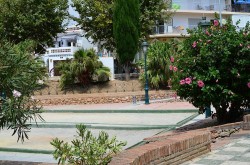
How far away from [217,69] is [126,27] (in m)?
21.4

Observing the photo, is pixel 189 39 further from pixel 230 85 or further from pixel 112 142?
pixel 112 142

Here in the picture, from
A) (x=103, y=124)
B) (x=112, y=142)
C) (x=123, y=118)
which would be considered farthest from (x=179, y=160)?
(x=123, y=118)

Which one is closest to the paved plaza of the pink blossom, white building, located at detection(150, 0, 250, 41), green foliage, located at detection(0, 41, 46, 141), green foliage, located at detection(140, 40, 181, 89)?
green foliage, located at detection(0, 41, 46, 141)

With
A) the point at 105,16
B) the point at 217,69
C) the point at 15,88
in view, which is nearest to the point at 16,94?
the point at 15,88

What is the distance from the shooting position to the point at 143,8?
3506 cm

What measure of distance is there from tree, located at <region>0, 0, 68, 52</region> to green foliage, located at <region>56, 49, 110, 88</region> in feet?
12.9

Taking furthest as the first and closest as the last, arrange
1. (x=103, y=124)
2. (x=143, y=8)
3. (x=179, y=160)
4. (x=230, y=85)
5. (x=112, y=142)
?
(x=143, y=8), (x=103, y=124), (x=230, y=85), (x=179, y=160), (x=112, y=142)

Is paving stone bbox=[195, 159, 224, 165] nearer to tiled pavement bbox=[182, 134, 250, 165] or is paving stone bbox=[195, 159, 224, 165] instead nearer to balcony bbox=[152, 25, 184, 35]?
tiled pavement bbox=[182, 134, 250, 165]

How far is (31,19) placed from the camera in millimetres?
32500

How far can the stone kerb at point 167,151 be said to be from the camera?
5.40m

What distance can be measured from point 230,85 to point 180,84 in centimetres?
120

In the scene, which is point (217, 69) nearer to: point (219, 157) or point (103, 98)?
point (219, 157)

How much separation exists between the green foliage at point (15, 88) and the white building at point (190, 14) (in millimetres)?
38037

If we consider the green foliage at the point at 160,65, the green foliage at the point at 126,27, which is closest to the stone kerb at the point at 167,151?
the green foliage at the point at 160,65
